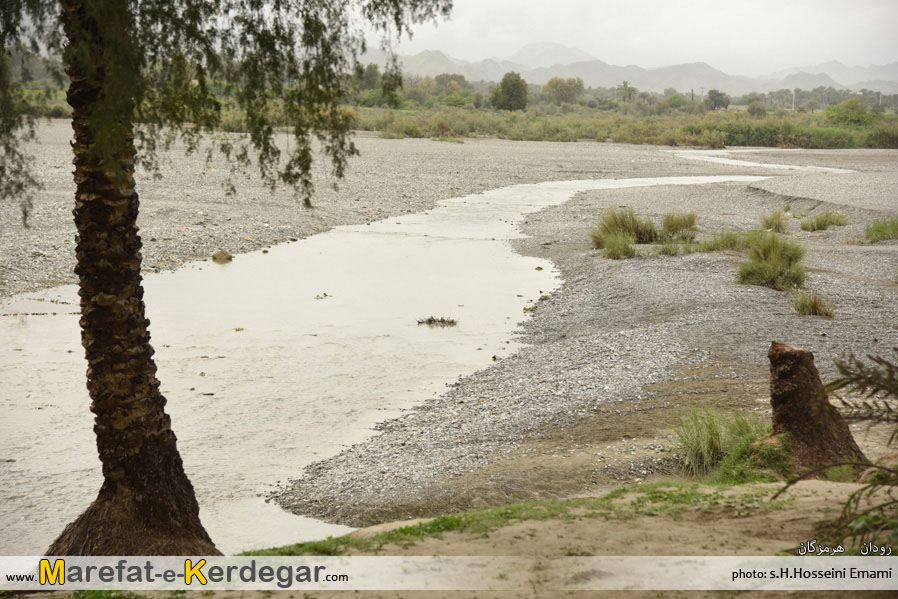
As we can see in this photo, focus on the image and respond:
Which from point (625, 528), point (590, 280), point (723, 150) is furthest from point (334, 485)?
point (723, 150)

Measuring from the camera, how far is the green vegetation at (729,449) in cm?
678

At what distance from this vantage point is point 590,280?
1644 centimetres

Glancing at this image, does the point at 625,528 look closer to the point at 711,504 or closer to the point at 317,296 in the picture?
the point at 711,504

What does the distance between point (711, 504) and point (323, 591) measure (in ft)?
8.84

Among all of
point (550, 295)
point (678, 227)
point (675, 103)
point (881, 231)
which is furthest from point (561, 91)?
point (550, 295)

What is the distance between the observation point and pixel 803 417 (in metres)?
6.76

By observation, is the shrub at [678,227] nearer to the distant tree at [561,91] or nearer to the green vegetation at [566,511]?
the green vegetation at [566,511]

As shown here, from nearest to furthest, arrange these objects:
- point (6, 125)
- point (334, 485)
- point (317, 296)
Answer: point (6, 125), point (334, 485), point (317, 296)

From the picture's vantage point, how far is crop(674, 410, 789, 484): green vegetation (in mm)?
6777

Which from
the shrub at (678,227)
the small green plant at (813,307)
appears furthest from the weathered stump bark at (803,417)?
the shrub at (678,227)

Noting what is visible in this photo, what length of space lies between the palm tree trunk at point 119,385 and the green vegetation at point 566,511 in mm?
862

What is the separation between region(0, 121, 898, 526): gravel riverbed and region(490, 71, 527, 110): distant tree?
49.9 meters

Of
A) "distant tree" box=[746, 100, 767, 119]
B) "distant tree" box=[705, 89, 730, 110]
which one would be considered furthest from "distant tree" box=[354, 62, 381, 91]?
"distant tree" box=[705, 89, 730, 110]

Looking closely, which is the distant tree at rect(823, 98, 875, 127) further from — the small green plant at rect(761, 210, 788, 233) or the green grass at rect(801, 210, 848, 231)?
the small green plant at rect(761, 210, 788, 233)
